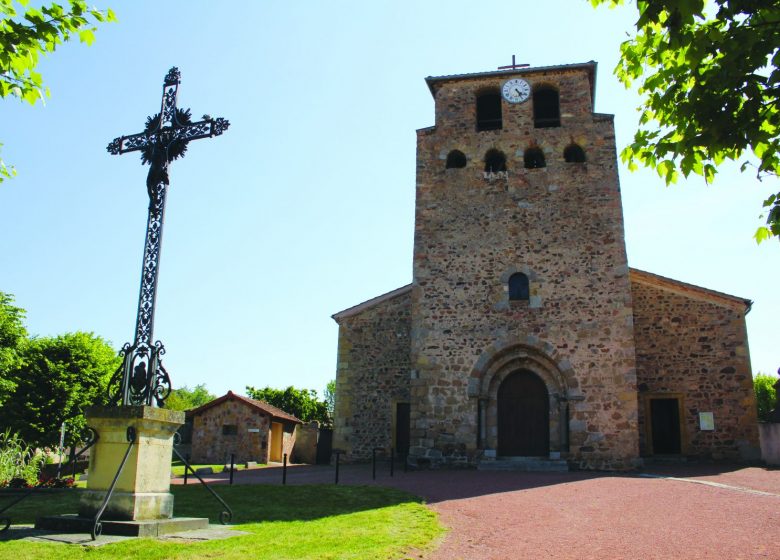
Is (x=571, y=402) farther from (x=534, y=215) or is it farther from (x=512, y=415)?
(x=534, y=215)

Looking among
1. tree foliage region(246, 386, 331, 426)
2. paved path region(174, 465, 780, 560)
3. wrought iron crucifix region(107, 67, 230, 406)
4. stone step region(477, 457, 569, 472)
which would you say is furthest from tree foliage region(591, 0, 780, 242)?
tree foliage region(246, 386, 331, 426)

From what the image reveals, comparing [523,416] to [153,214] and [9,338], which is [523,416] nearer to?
[153,214]

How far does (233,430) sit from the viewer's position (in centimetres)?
2811

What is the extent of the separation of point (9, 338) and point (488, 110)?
1951cm

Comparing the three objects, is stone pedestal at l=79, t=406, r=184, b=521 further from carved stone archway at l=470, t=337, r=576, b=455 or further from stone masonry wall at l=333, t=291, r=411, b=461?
stone masonry wall at l=333, t=291, r=411, b=461

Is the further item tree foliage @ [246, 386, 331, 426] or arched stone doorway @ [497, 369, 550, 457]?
tree foliage @ [246, 386, 331, 426]

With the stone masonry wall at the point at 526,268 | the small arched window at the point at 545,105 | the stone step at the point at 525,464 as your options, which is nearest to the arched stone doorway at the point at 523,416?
the stone step at the point at 525,464

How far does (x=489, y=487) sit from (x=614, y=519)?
4208 millimetres

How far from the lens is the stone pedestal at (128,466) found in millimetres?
6863

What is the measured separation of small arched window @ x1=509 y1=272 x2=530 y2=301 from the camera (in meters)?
18.8

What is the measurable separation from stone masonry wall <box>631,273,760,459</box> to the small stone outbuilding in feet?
52.0

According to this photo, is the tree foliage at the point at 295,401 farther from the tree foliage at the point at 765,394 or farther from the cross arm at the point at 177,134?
the cross arm at the point at 177,134

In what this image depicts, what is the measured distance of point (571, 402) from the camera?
17.7 m

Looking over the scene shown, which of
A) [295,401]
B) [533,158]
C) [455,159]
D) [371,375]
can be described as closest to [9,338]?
[371,375]
